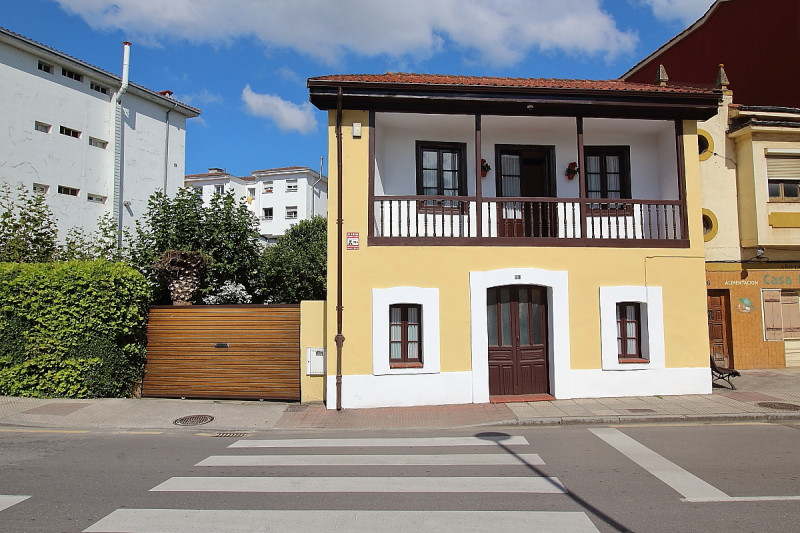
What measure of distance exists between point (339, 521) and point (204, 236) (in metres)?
9.85

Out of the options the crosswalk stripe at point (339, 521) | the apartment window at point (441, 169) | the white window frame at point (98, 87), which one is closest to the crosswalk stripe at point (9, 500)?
the crosswalk stripe at point (339, 521)

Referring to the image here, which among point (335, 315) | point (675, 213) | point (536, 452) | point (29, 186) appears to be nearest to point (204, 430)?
point (335, 315)

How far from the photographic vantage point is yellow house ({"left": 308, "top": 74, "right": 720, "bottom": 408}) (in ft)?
32.6

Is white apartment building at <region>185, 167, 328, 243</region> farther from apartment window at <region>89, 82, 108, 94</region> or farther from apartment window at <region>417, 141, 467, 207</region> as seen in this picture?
apartment window at <region>417, 141, 467, 207</region>

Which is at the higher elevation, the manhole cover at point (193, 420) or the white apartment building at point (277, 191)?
the white apartment building at point (277, 191)

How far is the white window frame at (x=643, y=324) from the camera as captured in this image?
10.2m

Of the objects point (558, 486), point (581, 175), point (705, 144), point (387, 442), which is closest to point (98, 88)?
point (581, 175)

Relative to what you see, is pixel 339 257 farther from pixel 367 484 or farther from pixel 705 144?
pixel 705 144

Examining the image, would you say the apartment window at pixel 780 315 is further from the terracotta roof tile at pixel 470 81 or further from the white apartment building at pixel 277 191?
the white apartment building at pixel 277 191

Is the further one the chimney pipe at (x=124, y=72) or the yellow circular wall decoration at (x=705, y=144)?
the chimney pipe at (x=124, y=72)

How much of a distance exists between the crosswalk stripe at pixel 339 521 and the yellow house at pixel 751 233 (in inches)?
444

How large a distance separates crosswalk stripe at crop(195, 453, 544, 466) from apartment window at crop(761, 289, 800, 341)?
34.1ft

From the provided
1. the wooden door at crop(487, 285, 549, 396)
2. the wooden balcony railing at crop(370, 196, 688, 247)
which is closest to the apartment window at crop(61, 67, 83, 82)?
the wooden balcony railing at crop(370, 196, 688, 247)

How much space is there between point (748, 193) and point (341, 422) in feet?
39.0
